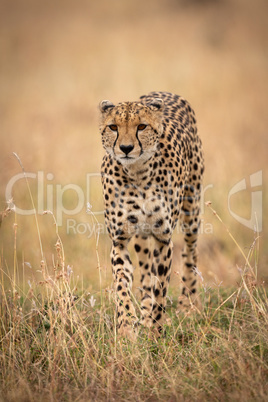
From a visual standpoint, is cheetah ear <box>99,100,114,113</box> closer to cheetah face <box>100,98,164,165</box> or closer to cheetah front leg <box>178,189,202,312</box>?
cheetah face <box>100,98,164,165</box>

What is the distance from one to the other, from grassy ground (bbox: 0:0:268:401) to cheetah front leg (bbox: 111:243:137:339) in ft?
0.29

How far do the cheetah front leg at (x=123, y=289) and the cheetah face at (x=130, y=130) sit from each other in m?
0.66

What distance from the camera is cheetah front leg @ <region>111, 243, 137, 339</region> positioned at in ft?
11.5

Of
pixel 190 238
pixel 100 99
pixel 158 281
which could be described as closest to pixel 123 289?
pixel 158 281

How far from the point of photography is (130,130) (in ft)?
11.9

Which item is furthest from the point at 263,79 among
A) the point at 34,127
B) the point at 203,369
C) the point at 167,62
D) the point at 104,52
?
the point at 203,369

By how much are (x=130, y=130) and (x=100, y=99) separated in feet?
24.1

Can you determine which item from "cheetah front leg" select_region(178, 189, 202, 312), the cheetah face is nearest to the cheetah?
the cheetah face

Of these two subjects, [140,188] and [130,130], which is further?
[140,188]

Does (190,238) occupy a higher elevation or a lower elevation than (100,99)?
lower

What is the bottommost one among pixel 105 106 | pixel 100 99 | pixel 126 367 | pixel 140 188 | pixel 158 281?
pixel 126 367

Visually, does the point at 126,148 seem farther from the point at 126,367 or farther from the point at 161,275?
the point at 126,367

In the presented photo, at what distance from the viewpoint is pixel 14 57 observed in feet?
46.3

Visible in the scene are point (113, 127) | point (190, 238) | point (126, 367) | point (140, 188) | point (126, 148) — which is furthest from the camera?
point (190, 238)
